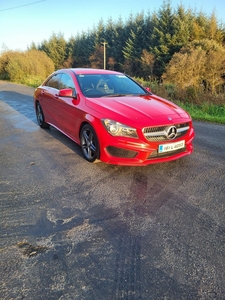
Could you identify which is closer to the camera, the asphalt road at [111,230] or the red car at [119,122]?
the asphalt road at [111,230]

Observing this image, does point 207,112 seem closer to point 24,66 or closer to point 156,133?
point 156,133

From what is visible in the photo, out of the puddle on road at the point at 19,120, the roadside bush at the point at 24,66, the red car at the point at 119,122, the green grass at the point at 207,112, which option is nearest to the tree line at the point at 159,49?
the roadside bush at the point at 24,66

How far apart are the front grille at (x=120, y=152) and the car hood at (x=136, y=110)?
0.40m

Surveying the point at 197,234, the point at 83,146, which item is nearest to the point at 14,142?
the point at 83,146

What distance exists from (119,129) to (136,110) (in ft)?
1.67

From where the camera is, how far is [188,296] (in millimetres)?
1792

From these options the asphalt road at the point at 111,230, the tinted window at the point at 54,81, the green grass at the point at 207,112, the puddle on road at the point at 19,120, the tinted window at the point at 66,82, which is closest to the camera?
the asphalt road at the point at 111,230

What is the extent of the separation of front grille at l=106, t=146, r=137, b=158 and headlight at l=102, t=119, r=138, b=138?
0.71ft

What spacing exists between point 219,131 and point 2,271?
228 inches

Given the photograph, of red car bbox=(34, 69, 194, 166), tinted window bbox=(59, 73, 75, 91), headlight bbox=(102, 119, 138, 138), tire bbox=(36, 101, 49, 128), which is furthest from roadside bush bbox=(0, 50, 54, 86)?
headlight bbox=(102, 119, 138, 138)

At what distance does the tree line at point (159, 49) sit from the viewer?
897 inches

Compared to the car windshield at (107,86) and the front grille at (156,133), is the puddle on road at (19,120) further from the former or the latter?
the front grille at (156,133)

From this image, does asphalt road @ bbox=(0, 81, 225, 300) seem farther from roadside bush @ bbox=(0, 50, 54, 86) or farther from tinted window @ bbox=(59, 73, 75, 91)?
roadside bush @ bbox=(0, 50, 54, 86)

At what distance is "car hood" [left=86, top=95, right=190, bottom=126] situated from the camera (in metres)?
3.70
